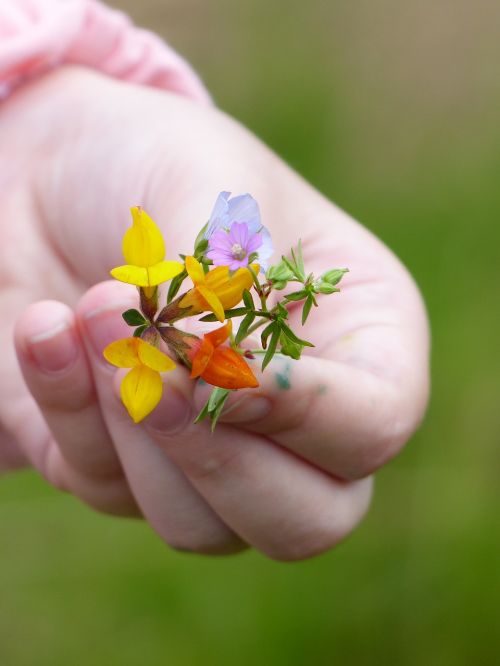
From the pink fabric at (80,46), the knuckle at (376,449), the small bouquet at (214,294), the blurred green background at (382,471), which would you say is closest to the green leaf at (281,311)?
the small bouquet at (214,294)

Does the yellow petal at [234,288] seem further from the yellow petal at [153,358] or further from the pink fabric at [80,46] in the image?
the pink fabric at [80,46]

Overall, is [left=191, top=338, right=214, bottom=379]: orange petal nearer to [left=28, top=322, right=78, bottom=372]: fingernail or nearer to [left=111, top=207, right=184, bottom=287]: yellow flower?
[left=111, top=207, right=184, bottom=287]: yellow flower

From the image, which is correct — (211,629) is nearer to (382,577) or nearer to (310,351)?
(382,577)

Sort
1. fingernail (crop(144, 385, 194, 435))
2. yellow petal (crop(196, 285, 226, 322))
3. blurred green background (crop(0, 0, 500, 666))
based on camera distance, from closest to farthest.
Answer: yellow petal (crop(196, 285, 226, 322)), fingernail (crop(144, 385, 194, 435)), blurred green background (crop(0, 0, 500, 666))

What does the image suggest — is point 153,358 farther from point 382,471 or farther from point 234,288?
point 382,471

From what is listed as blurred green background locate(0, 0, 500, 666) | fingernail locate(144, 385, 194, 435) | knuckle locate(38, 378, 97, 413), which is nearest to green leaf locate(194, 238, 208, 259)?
fingernail locate(144, 385, 194, 435)

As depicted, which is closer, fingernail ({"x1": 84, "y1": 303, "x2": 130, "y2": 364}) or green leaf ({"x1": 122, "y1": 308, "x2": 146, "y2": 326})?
green leaf ({"x1": 122, "y1": 308, "x2": 146, "y2": 326})
